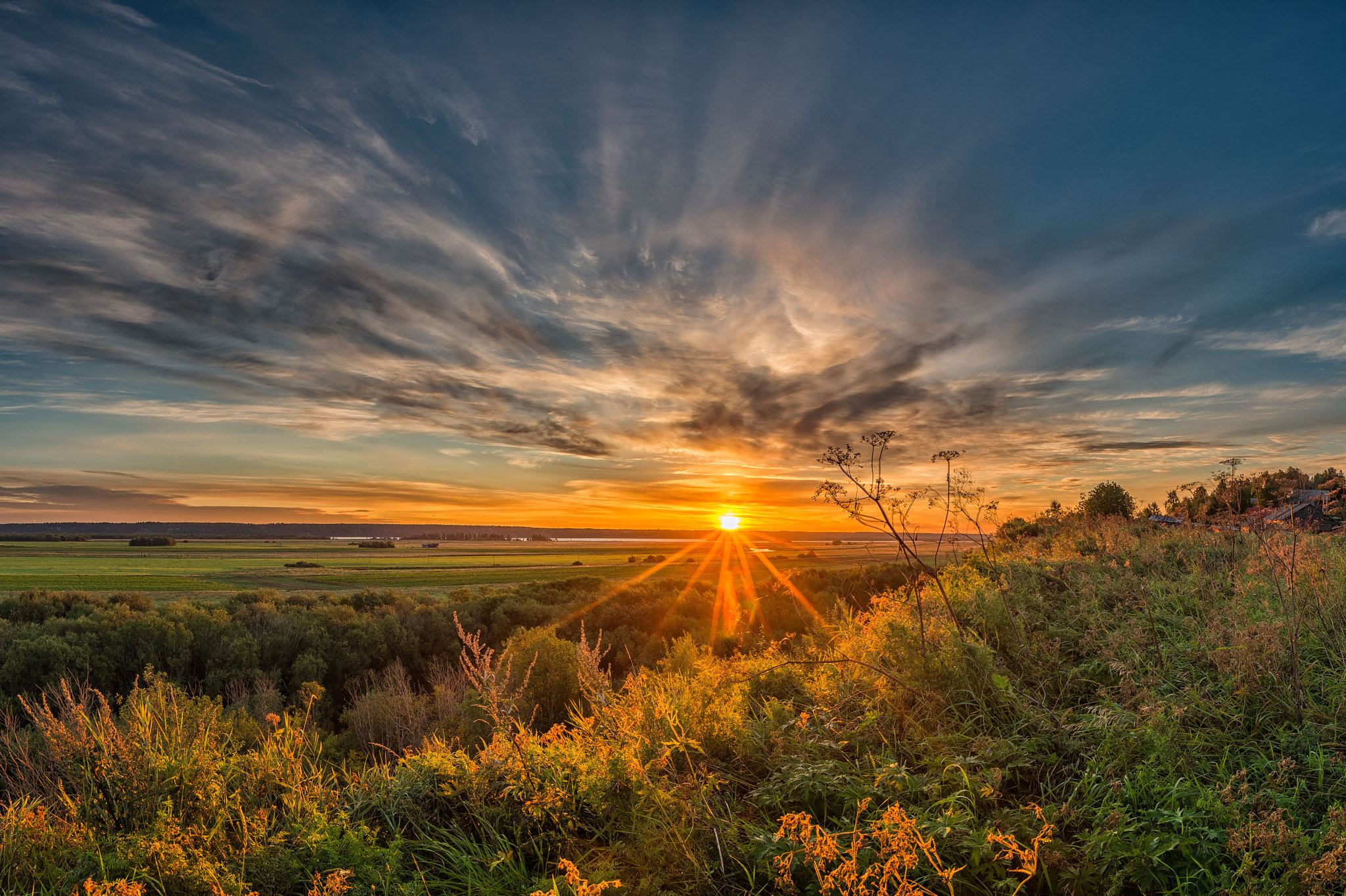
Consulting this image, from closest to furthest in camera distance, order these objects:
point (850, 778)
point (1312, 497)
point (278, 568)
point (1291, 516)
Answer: point (850, 778), point (1291, 516), point (1312, 497), point (278, 568)

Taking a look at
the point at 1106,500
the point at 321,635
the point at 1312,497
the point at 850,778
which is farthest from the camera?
the point at 321,635

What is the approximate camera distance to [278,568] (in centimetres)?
10394

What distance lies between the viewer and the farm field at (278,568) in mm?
64438

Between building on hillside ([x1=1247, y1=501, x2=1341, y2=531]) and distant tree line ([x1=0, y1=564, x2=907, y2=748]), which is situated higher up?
building on hillside ([x1=1247, y1=501, x2=1341, y2=531])

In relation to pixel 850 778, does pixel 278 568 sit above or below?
below

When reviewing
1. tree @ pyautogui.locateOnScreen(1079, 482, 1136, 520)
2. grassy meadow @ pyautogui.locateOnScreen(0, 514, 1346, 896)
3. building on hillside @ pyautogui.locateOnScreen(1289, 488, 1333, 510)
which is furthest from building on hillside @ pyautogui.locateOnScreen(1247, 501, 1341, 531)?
tree @ pyautogui.locateOnScreen(1079, 482, 1136, 520)

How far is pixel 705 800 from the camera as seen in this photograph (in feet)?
12.8

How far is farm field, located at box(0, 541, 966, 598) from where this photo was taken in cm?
6444

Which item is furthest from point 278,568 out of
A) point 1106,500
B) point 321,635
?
point 1106,500

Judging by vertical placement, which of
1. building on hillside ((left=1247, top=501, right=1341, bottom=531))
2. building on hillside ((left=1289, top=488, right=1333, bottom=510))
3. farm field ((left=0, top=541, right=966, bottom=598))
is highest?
building on hillside ((left=1289, top=488, right=1333, bottom=510))

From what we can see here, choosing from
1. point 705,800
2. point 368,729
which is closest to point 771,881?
point 705,800

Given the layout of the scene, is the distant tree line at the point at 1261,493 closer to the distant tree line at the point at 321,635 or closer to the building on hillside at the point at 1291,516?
the building on hillside at the point at 1291,516

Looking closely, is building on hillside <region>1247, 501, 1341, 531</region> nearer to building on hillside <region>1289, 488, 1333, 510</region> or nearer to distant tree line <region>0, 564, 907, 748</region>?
building on hillside <region>1289, 488, 1333, 510</region>

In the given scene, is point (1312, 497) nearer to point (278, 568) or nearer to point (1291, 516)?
point (1291, 516)
